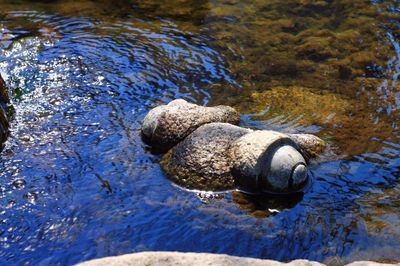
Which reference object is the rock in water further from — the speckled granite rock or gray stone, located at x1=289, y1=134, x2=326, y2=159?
the speckled granite rock

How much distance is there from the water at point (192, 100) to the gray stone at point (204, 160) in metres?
0.16

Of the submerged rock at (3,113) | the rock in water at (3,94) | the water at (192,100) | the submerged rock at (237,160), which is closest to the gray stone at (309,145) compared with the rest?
the submerged rock at (237,160)

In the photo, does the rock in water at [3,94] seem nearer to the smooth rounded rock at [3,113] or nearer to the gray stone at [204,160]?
the smooth rounded rock at [3,113]

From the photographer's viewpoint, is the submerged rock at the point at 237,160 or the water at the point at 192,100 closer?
the water at the point at 192,100

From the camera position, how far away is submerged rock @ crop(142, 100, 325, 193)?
236 inches

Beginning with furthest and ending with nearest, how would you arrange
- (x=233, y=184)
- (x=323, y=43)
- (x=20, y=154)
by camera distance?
(x=323, y=43) < (x=20, y=154) < (x=233, y=184)

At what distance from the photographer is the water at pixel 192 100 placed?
5.33m

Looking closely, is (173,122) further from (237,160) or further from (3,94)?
(3,94)

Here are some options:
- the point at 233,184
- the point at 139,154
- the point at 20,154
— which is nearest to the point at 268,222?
the point at 233,184

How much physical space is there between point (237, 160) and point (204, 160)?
0.40 metres

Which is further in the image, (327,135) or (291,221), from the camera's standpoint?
(327,135)

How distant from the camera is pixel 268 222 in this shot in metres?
5.55

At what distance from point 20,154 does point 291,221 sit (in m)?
3.58

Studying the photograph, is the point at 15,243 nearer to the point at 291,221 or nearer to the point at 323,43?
the point at 291,221
